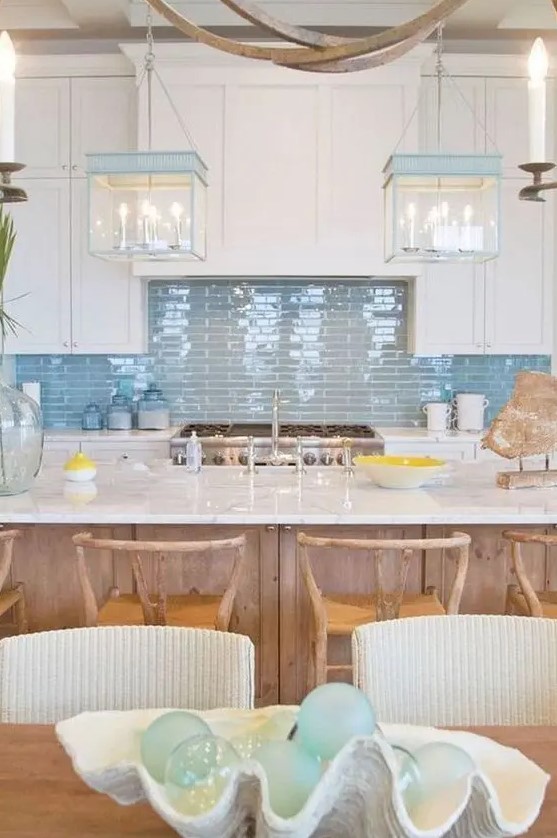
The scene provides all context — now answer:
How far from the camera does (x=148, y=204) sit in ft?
11.5

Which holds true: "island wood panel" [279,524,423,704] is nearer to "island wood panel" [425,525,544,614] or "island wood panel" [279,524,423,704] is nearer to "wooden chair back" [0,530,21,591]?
"island wood panel" [425,525,544,614]

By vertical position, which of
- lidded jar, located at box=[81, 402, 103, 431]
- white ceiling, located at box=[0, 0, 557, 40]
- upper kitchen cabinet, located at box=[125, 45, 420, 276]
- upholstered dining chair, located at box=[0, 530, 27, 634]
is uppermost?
white ceiling, located at box=[0, 0, 557, 40]

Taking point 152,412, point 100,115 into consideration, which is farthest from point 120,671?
point 100,115

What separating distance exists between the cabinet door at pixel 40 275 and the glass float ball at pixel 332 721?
433cm

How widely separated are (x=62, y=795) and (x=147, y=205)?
263 cm

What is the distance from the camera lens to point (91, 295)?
16.8 ft

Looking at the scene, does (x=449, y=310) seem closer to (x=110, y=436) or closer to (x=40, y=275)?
(x=110, y=436)

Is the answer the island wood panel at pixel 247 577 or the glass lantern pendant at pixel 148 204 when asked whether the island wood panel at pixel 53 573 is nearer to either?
the island wood panel at pixel 247 577

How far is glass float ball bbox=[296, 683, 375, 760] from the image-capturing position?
3.31ft

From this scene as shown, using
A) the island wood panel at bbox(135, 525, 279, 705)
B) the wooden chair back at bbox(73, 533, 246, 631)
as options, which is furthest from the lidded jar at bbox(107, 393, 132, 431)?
the wooden chair back at bbox(73, 533, 246, 631)

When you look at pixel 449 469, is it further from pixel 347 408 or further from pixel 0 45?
pixel 0 45

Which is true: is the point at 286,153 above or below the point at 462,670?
above

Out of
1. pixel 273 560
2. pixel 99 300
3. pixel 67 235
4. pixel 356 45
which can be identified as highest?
pixel 67 235

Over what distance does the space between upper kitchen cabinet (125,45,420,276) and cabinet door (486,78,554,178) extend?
1.57ft
